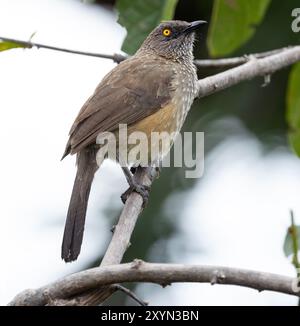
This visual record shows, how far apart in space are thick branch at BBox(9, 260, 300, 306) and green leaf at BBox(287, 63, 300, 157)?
1.80m

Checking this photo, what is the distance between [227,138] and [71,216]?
276 centimetres

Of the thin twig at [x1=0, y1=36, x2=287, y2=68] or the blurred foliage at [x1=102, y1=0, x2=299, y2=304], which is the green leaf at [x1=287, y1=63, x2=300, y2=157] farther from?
the blurred foliage at [x1=102, y1=0, x2=299, y2=304]

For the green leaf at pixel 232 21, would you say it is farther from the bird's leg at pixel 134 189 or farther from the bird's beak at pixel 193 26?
the bird's beak at pixel 193 26

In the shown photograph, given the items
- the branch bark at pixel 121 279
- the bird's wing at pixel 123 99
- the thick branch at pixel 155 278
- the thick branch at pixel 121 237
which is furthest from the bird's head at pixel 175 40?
the thick branch at pixel 155 278

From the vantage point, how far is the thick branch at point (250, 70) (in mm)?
4812

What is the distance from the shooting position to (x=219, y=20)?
4066mm

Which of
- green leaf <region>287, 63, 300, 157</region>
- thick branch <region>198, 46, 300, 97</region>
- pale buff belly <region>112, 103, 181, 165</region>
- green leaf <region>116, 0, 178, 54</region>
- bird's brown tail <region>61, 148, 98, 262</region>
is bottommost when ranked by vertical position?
bird's brown tail <region>61, 148, 98, 262</region>

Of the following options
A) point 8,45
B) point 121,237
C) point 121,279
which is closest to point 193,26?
point 8,45

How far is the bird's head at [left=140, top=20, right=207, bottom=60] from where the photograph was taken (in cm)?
573

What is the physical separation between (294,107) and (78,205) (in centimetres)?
136

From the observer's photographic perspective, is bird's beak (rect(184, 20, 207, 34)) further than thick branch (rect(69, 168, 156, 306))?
Yes

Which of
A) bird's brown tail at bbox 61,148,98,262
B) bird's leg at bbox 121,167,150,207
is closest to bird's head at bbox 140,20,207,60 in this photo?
bird's leg at bbox 121,167,150,207

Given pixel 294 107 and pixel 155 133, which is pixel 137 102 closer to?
pixel 155 133
